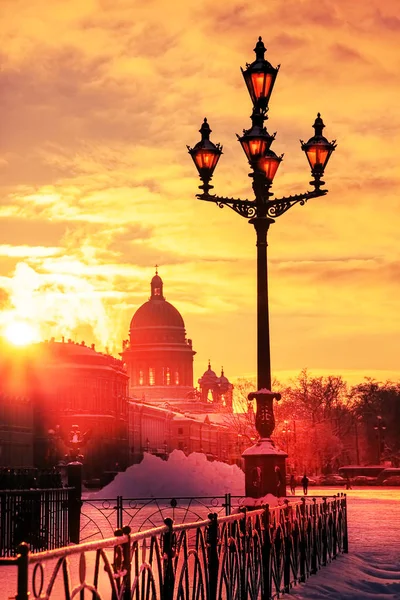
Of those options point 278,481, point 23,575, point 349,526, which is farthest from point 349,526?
point 23,575

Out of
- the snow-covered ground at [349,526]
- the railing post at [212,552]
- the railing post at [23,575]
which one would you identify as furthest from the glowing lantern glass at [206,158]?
the railing post at [23,575]

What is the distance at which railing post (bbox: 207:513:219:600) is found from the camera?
11.0 metres

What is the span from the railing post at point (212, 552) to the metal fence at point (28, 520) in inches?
320

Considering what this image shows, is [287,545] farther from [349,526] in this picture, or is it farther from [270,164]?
[349,526]

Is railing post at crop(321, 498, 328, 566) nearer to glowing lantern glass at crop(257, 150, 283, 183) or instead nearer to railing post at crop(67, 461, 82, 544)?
glowing lantern glass at crop(257, 150, 283, 183)

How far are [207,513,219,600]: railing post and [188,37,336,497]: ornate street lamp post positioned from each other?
795cm

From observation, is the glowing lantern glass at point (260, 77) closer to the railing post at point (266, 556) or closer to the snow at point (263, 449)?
the snow at point (263, 449)

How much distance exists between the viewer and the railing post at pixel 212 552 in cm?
1098

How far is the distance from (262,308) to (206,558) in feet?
29.0

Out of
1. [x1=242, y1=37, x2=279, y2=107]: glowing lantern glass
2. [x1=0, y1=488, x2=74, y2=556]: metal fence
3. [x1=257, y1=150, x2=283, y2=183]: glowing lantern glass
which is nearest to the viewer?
[x1=0, y1=488, x2=74, y2=556]: metal fence

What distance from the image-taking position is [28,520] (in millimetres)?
19719

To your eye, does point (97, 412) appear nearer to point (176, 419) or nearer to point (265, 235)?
point (176, 419)

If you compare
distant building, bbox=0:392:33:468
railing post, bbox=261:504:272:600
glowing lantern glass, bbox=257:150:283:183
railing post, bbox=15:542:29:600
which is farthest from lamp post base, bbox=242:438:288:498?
distant building, bbox=0:392:33:468

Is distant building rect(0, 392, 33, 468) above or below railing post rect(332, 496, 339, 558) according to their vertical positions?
above
